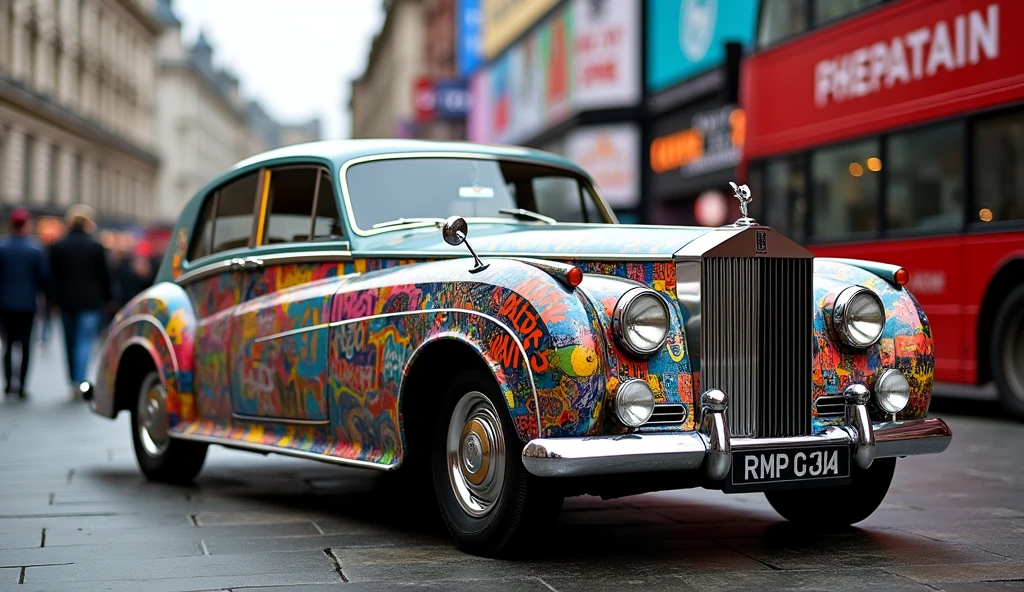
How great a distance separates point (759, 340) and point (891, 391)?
643 mm

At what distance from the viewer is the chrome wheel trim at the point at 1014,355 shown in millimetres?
10234

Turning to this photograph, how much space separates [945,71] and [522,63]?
2347 centimetres

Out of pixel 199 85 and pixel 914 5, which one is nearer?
pixel 914 5

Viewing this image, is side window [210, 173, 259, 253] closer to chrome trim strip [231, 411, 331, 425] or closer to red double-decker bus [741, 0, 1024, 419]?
chrome trim strip [231, 411, 331, 425]

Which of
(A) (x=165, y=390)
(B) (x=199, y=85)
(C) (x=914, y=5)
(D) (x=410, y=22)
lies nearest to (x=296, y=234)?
(A) (x=165, y=390)

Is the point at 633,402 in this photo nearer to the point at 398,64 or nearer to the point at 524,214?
the point at 524,214

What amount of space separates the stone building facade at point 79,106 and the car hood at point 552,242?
45979 mm

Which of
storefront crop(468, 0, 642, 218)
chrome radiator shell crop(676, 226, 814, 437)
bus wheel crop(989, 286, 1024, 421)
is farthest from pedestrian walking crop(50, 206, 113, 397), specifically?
storefront crop(468, 0, 642, 218)

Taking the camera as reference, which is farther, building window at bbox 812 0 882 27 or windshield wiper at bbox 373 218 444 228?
building window at bbox 812 0 882 27

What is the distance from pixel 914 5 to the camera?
1172cm

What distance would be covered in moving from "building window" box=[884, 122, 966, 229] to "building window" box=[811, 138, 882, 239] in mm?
183

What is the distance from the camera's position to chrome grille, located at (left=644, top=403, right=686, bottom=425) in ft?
15.3

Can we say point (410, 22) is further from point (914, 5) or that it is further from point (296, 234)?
point (296, 234)

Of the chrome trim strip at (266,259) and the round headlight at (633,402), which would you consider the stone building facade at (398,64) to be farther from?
the round headlight at (633,402)
